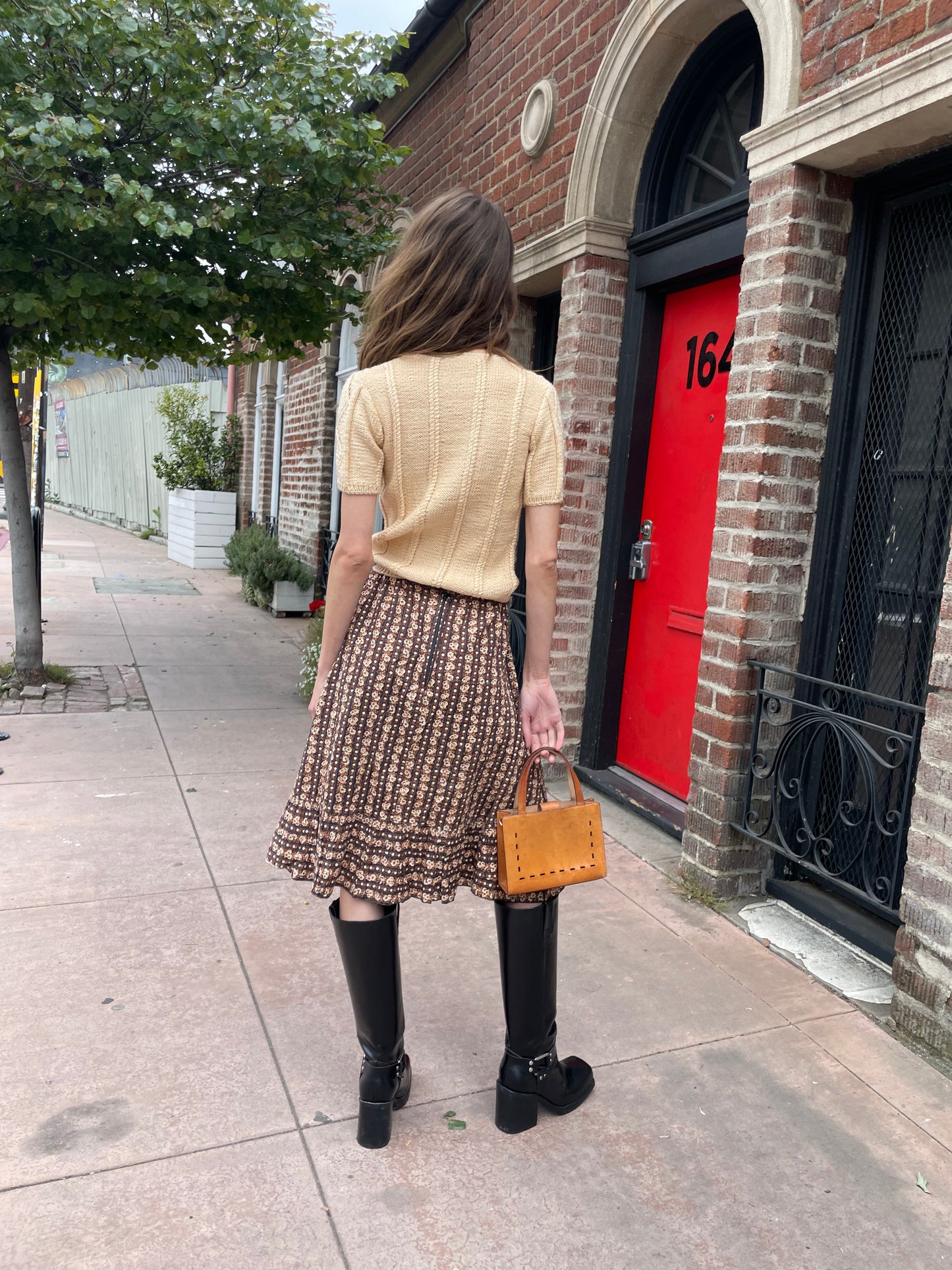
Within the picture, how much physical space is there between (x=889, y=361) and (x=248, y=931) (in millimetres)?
2857

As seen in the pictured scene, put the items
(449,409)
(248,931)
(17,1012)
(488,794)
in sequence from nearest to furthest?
(449,409) → (488,794) → (17,1012) → (248,931)

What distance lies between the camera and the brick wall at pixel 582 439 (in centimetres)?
459

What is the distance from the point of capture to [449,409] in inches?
78.7

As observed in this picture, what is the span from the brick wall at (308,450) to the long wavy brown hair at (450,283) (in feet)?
24.3

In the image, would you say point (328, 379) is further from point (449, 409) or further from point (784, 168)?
point (449, 409)

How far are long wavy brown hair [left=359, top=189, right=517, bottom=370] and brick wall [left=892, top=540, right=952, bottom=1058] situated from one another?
1.48 metres

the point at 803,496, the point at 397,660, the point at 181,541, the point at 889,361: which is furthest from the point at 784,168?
the point at 181,541

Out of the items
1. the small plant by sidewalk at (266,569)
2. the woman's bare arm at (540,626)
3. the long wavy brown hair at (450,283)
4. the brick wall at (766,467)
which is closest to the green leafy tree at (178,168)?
the brick wall at (766,467)

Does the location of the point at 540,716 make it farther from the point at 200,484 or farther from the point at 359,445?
the point at 200,484

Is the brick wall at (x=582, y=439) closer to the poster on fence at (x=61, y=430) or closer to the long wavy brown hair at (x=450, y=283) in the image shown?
the long wavy brown hair at (x=450, y=283)

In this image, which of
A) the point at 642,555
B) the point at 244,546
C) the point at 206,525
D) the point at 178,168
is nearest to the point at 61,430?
the point at 206,525

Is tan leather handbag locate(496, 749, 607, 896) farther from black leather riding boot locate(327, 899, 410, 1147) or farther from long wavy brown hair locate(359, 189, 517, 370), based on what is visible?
long wavy brown hair locate(359, 189, 517, 370)

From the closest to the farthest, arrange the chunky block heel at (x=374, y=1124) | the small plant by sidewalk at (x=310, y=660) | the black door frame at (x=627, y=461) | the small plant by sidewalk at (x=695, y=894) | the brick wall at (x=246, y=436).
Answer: the chunky block heel at (x=374, y=1124), the small plant by sidewalk at (x=695, y=894), the black door frame at (x=627, y=461), the small plant by sidewalk at (x=310, y=660), the brick wall at (x=246, y=436)

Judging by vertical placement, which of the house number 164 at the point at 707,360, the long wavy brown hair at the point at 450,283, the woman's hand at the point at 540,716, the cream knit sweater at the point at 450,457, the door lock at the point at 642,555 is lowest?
the woman's hand at the point at 540,716
